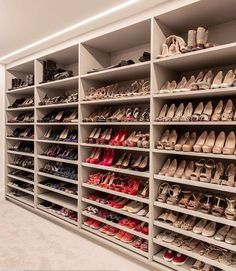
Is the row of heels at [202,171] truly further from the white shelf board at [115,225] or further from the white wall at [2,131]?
the white wall at [2,131]

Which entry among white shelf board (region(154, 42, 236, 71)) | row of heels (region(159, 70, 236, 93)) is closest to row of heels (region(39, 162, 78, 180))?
row of heels (region(159, 70, 236, 93))

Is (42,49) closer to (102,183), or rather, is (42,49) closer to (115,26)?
(115,26)

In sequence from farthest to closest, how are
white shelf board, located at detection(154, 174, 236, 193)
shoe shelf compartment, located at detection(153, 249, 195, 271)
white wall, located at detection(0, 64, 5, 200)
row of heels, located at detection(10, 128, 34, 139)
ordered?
white wall, located at detection(0, 64, 5, 200), row of heels, located at detection(10, 128, 34, 139), shoe shelf compartment, located at detection(153, 249, 195, 271), white shelf board, located at detection(154, 174, 236, 193)

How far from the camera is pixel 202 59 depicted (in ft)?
6.84

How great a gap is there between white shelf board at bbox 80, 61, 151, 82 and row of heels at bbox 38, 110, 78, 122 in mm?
584

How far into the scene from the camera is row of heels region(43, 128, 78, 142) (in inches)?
126

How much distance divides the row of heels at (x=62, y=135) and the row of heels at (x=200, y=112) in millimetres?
1315

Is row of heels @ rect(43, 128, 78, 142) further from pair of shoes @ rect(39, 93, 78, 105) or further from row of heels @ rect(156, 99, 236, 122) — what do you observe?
Answer: row of heels @ rect(156, 99, 236, 122)

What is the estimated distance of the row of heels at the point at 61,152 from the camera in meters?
3.17

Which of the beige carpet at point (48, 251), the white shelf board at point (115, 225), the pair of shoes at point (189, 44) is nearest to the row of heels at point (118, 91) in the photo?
the pair of shoes at point (189, 44)

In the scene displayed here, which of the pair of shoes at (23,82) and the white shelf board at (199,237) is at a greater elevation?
the pair of shoes at (23,82)

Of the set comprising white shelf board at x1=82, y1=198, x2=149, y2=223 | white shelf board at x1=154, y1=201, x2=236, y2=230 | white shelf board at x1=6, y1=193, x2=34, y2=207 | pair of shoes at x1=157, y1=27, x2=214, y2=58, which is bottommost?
white shelf board at x1=6, y1=193, x2=34, y2=207

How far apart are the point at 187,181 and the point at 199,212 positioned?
263 mm

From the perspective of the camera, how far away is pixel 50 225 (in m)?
Answer: 3.17
